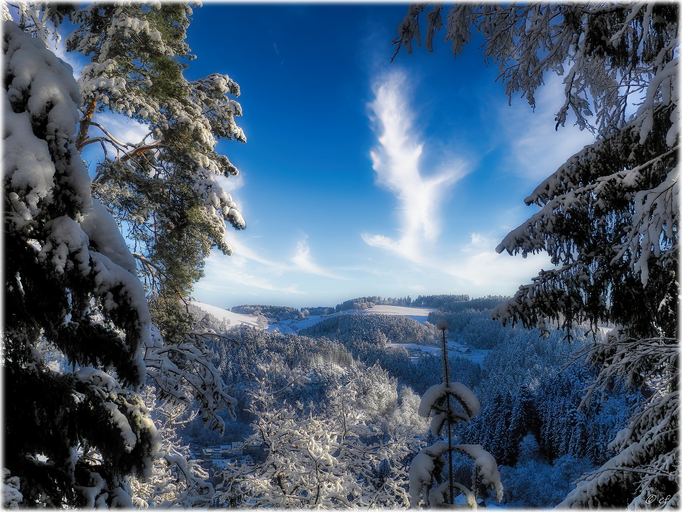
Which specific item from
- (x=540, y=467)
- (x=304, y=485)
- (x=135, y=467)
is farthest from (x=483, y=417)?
(x=135, y=467)

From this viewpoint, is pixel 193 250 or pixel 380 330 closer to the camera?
pixel 193 250

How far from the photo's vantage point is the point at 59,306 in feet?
5.18

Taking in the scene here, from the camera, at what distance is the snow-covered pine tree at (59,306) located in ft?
4.74

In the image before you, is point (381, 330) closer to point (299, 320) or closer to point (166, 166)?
point (299, 320)

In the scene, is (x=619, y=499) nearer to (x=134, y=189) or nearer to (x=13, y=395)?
(x=13, y=395)

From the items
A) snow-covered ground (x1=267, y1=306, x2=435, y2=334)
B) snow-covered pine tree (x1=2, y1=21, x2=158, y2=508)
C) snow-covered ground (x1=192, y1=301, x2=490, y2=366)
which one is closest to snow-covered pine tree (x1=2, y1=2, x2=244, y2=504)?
snow-covered pine tree (x1=2, y1=21, x2=158, y2=508)

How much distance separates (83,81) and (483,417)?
33196 millimetres

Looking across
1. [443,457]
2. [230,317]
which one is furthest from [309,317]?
[443,457]

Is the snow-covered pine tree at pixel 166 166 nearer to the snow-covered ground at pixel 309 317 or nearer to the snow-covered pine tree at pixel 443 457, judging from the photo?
the snow-covered pine tree at pixel 443 457

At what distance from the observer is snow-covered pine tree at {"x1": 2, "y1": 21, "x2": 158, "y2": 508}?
145cm

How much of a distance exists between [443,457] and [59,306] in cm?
219

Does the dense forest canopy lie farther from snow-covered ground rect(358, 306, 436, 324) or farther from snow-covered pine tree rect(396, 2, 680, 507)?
snow-covered ground rect(358, 306, 436, 324)

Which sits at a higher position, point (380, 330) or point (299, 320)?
point (299, 320)

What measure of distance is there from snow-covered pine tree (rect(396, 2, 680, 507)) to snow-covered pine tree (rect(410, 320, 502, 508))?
1191 mm
